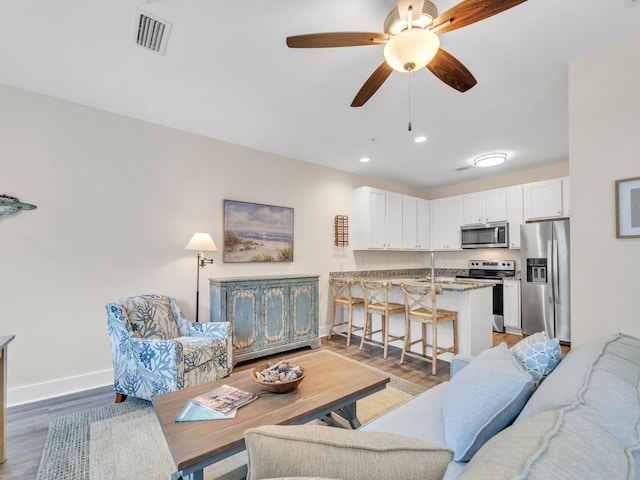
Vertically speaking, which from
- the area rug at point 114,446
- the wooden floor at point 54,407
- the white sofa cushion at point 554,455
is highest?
the white sofa cushion at point 554,455

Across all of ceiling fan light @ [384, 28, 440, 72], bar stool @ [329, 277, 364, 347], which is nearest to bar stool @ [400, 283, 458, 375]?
bar stool @ [329, 277, 364, 347]

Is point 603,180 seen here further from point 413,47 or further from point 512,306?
point 512,306

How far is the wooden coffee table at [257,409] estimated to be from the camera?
49.5 inches

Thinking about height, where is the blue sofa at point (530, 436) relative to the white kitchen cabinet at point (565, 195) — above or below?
below

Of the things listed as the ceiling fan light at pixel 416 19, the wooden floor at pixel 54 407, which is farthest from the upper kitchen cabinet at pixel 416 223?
the ceiling fan light at pixel 416 19

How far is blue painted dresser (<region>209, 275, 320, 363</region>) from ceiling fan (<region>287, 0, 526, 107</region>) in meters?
2.66

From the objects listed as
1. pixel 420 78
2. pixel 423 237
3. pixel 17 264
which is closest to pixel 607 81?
pixel 420 78

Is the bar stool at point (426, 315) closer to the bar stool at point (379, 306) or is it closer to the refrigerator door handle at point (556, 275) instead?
the bar stool at point (379, 306)

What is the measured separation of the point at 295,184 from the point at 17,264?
10.5 feet

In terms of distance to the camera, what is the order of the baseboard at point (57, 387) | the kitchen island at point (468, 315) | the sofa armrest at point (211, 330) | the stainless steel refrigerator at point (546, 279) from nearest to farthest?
1. the baseboard at point (57, 387)
2. the sofa armrest at point (211, 330)
3. the kitchen island at point (468, 315)
4. the stainless steel refrigerator at point (546, 279)

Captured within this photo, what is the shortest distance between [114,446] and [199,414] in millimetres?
1068

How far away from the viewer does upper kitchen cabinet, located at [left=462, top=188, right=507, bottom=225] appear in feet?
17.1

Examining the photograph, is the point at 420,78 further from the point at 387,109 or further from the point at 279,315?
the point at 279,315

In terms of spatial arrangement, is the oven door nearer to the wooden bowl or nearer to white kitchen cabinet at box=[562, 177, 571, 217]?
white kitchen cabinet at box=[562, 177, 571, 217]
